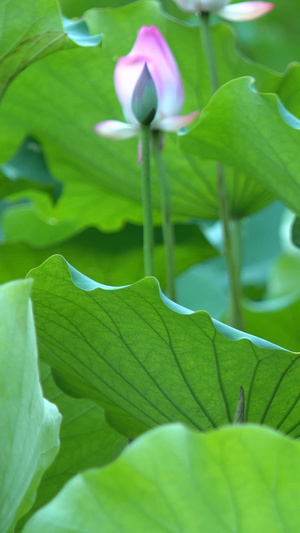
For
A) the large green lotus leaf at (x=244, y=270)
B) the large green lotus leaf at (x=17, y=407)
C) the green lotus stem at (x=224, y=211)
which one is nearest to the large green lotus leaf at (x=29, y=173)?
the green lotus stem at (x=224, y=211)

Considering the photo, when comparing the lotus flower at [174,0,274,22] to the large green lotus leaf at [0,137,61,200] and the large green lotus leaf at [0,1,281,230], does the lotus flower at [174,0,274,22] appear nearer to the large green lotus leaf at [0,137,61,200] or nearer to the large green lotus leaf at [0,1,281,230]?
the large green lotus leaf at [0,1,281,230]

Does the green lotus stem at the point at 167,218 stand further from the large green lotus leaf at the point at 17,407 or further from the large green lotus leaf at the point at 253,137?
the large green lotus leaf at the point at 17,407

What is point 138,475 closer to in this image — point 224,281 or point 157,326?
point 157,326

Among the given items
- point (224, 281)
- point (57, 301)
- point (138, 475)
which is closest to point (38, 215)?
point (224, 281)

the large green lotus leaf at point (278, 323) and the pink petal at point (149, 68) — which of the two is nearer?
the pink petal at point (149, 68)

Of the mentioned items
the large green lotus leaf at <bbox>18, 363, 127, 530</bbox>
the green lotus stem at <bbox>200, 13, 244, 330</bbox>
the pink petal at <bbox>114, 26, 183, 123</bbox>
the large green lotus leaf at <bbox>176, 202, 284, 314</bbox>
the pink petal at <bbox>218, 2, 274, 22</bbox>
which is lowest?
the large green lotus leaf at <bbox>176, 202, 284, 314</bbox>

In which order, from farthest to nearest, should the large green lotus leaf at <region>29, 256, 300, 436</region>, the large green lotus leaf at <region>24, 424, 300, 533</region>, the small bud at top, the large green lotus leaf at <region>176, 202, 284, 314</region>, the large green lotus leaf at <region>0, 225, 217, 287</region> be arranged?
the large green lotus leaf at <region>176, 202, 284, 314</region> < the large green lotus leaf at <region>0, 225, 217, 287</region> < the small bud at top < the large green lotus leaf at <region>29, 256, 300, 436</region> < the large green lotus leaf at <region>24, 424, 300, 533</region>

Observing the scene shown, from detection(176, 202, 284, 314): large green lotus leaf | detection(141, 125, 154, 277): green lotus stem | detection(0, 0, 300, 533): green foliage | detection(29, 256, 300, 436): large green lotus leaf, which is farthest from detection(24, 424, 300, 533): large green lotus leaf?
detection(176, 202, 284, 314): large green lotus leaf
